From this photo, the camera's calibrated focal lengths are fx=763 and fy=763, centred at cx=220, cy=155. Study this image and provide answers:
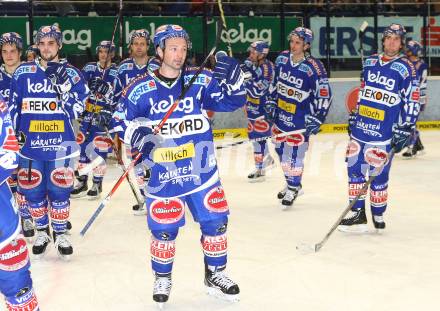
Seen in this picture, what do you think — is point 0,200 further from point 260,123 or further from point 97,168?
point 260,123

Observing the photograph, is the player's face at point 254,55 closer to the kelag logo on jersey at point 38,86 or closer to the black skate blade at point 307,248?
the black skate blade at point 307,248

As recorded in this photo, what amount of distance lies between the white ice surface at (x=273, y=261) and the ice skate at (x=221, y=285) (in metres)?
0.05

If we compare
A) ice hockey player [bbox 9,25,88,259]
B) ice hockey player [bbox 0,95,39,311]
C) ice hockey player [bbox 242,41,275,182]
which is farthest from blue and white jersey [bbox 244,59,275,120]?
ice hockey player [bbox 0,95,39,311]

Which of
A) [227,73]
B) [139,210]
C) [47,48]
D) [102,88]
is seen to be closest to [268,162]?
[102,88]

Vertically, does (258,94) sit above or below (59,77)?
below

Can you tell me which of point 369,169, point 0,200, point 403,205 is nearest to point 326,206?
point 403,205

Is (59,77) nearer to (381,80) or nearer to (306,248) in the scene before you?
(306,248)

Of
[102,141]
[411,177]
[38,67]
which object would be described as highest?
[38,67]

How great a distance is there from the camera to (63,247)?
19.2 feet

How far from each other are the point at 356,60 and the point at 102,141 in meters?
6.71

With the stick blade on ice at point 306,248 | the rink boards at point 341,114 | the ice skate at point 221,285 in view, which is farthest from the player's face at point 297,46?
the rink boards at point 341,114

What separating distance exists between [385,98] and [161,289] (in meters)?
2.68

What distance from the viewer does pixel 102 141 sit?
337 inches

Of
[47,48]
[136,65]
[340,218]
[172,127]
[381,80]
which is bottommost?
[340,218]
